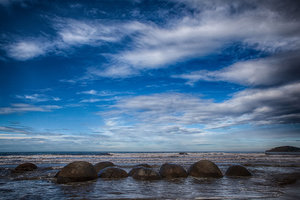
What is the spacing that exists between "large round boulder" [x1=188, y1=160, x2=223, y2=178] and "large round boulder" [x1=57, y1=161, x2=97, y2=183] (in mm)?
7154

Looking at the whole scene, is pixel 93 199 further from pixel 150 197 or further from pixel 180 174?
pixel 180 174

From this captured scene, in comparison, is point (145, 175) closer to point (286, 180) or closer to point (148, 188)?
point (148, 188)

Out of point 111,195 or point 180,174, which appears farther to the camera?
point 180,174

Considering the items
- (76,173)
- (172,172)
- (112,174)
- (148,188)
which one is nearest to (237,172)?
(172,172)

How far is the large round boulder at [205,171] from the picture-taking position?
13209mm

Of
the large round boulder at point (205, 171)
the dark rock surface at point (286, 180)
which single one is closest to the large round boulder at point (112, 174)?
the large round boulder at point (205, 171)

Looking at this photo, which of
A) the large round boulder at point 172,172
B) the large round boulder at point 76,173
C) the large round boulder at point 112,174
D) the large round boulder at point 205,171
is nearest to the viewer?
the large round boulder at point 76,173

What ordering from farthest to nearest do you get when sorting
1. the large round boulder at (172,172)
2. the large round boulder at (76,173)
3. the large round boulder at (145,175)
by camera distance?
the large round boulder at (172,172) → the large round boulder at (145,175) → the large round boulder at (76,173)

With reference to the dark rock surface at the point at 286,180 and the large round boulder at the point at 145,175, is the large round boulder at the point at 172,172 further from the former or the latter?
the dark rock surface at the point at 286,180

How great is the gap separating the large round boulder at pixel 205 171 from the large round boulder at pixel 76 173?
715 centimetres

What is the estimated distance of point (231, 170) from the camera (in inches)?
567

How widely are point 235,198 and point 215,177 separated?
6.20 metres

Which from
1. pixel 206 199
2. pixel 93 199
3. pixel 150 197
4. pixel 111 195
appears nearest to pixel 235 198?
pixel 206 199

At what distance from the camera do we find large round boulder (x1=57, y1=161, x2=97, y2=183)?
1096 cm
